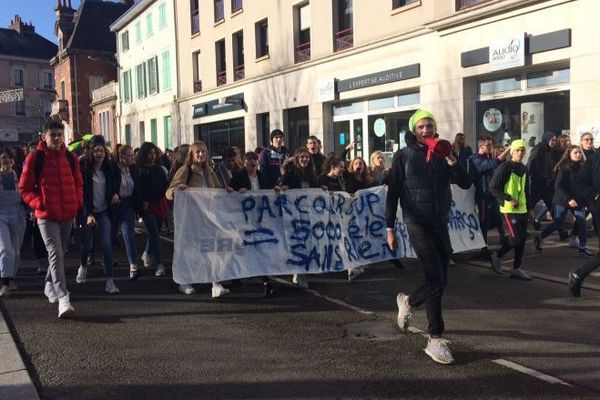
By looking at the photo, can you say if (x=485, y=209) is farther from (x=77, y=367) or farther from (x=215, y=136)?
(x=215, y=136)

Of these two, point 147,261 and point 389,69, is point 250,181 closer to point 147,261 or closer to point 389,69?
point 147,261

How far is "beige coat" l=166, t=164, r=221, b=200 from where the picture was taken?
7246mm

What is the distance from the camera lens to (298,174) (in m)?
7.84

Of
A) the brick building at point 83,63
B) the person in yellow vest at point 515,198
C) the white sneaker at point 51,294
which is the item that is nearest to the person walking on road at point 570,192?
the person in yellow vest at point 515,198

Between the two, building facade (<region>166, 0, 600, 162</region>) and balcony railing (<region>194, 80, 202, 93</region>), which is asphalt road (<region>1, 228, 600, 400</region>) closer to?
building facade (<region>166, 0, 600, 162</region>)

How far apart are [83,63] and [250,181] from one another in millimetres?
52037

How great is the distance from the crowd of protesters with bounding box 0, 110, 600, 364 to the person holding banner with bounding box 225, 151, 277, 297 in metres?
0.01

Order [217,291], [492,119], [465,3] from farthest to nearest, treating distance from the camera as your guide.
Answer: [465,3] → [492,119] → [217,291]

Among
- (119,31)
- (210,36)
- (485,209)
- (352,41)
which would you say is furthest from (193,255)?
(119,31)

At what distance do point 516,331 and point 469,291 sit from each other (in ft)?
5.46

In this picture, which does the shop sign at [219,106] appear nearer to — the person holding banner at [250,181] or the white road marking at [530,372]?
the person holding banner at [250,181]

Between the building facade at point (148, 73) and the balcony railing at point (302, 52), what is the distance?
39.8ft

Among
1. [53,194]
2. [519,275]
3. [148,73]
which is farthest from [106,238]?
[148,73]

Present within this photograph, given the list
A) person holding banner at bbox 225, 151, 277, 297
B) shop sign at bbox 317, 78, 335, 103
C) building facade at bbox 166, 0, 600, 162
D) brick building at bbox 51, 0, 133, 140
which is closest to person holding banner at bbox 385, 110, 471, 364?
person holding banner at bbox 225, 151, 277, 297
